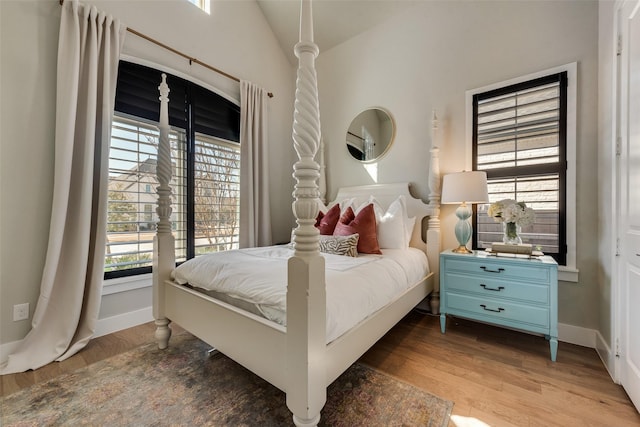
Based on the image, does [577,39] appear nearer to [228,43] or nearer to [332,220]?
[332,220]

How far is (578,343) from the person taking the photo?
2.00 metres

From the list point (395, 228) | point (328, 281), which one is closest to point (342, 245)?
point (395, 228)

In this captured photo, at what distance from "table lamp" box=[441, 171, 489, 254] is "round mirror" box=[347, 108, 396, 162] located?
996 mm

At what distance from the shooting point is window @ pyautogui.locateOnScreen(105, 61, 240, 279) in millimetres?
2359

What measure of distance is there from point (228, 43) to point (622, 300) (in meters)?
4.05

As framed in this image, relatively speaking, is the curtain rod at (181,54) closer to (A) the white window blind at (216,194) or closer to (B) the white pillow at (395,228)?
(A) the white window blind at (216,194)

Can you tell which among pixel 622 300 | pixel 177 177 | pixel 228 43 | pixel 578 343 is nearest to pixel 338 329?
pixel 622 300

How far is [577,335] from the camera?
2012 mm

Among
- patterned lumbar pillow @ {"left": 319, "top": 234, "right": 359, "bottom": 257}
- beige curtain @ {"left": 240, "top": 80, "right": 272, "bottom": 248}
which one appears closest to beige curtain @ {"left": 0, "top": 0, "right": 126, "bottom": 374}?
beige curtain @ {"left": 240, "top": 80, "right": 272, "bottom": 248}

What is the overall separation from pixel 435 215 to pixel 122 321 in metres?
3.03

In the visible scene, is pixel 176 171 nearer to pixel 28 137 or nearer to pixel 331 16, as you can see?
pixel 28 137

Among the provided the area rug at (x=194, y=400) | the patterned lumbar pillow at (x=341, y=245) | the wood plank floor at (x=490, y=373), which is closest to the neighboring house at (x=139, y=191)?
the wood plank floor at (x=490, y=373)

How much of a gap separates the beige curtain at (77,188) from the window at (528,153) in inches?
127

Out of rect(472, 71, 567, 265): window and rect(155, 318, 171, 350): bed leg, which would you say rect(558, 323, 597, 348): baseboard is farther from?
rect(155, 318, 171, 350): bed leg
